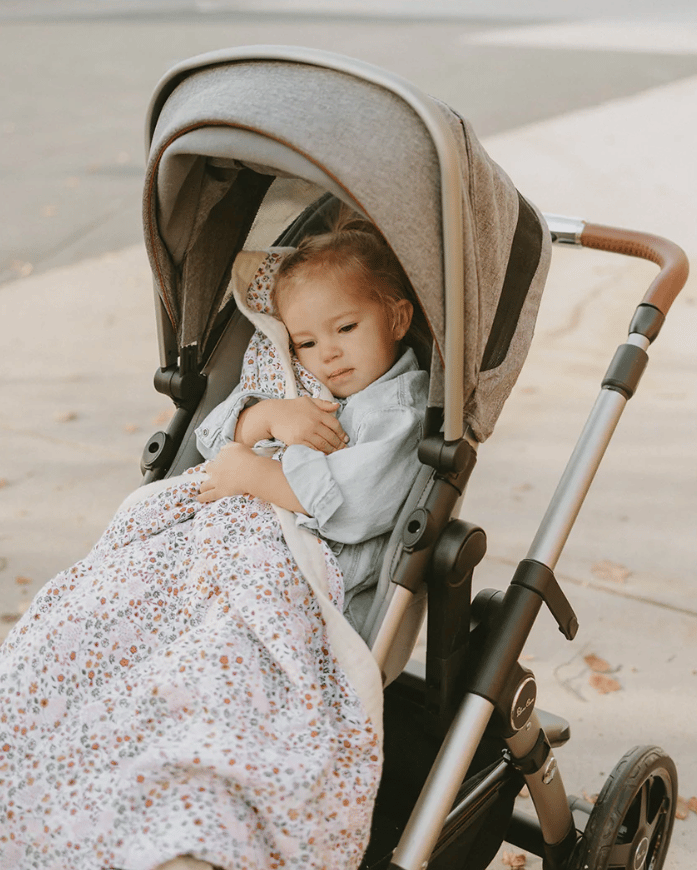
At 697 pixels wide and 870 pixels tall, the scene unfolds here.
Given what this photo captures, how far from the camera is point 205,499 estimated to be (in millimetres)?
2176

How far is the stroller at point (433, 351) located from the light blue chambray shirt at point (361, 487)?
101 millimetres

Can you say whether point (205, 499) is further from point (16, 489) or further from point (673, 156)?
point (673, 156)

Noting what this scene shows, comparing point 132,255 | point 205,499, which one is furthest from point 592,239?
point 132,255

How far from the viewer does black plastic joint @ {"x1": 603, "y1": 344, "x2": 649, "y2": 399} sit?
87.2 inches

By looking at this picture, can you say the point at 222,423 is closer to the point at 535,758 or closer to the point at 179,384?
the point at 179,384

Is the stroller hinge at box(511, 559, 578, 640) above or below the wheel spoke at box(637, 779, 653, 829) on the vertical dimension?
above

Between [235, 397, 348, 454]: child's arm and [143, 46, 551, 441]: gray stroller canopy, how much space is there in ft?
1.06

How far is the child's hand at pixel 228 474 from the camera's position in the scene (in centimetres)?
214

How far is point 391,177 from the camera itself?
174 cm

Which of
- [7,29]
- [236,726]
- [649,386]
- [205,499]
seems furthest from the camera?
[7,29]

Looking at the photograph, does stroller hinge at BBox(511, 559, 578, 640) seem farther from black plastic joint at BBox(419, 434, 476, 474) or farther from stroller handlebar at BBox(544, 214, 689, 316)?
stroller handlebar at BBox(544, 214, 689, 316)

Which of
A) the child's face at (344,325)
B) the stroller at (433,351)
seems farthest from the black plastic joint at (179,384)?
the child's face at (344,325)

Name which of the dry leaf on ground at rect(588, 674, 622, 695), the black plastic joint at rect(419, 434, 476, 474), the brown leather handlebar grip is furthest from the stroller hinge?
the dry leaf on ground at rect(588, 674, 622, 695)

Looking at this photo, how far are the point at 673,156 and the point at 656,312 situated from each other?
687 centimetres
